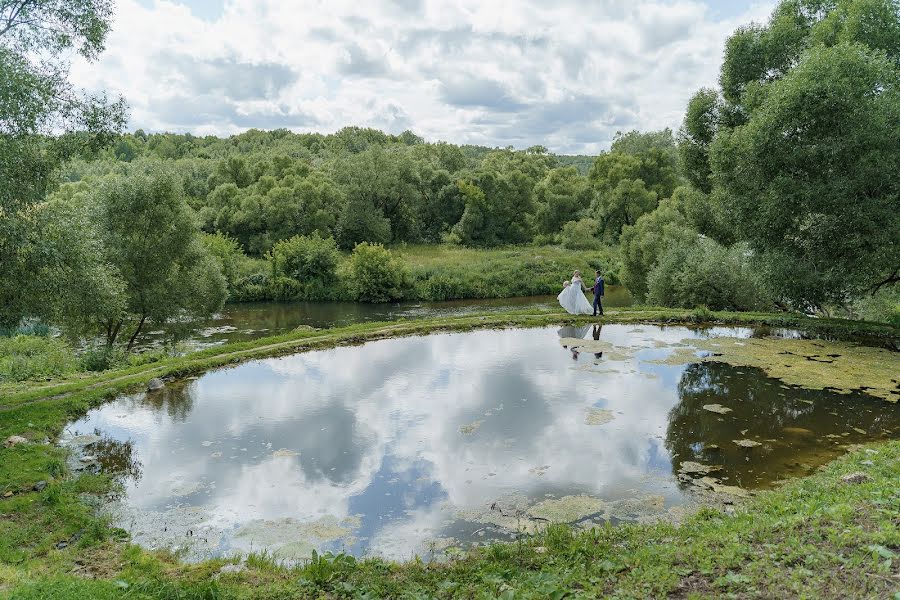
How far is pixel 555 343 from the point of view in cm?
2077

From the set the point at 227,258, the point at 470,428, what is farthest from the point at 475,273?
the point at 470,428

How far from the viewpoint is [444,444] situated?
39.8 ft

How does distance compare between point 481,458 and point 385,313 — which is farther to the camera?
point 385,313

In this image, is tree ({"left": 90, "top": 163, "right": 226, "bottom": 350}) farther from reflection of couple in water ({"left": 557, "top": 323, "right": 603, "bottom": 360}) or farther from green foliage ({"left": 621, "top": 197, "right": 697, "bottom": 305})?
green foliage ({"left": 621, "top": 197, "right": 697, "bottom": 305})

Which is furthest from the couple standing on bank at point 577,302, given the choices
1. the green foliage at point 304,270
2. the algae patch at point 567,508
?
the green foliage at point 304,270

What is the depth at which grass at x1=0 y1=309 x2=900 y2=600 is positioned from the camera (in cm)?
630

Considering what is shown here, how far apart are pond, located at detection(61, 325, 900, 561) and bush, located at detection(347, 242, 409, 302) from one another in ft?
96.7

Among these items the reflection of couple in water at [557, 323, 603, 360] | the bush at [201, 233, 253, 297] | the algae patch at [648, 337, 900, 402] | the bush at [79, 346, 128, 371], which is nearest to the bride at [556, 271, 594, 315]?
the reflection of couple in water at [557, 323, 603, 360]

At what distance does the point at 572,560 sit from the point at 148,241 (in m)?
23.6

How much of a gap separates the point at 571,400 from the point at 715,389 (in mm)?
4156

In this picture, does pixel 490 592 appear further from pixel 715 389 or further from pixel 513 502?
pixel 715 389

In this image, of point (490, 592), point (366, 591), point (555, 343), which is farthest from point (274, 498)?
point (555, 343)

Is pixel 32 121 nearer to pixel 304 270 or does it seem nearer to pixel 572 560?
pixel 572 560

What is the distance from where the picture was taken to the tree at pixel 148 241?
24.5 m
